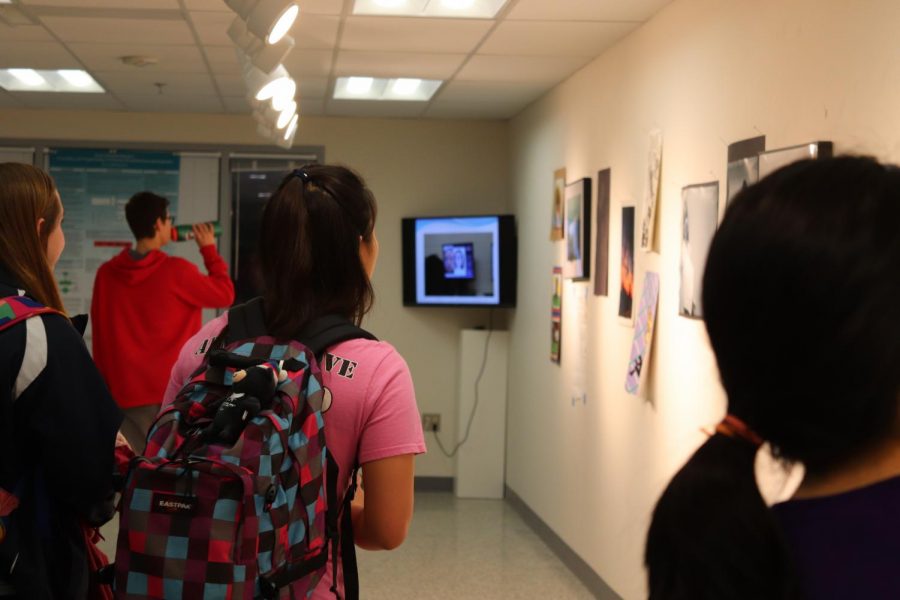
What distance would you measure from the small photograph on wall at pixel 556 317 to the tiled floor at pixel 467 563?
3.38 ft

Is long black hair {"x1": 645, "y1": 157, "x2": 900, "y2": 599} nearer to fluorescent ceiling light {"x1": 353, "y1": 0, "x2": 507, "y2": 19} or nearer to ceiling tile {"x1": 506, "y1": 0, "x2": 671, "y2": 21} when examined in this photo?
ceiling tile {"x1": 506, "y1": 0, "x2": 671, "y2": 21}

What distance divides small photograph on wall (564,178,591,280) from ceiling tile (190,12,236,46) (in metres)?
1.72

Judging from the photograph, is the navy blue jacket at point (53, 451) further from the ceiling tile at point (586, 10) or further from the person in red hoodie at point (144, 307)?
the person in red hoodie at point (144, 307)

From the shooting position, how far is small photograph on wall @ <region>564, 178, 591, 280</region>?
5.09 meters

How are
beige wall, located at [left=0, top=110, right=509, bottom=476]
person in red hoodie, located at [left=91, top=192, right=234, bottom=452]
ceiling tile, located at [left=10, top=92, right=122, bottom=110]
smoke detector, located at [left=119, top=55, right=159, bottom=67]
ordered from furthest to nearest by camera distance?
beige wall, located at [left=0, top=110, right=509, bottom=476], ceiling tile, located at [left=10, top=92, right=122, bottom=110], smoke detector, located at [left=119, top=55, right=159, bottom=67], person in red hoodie, located at [left=91, top=192, right=234, bottom=452]

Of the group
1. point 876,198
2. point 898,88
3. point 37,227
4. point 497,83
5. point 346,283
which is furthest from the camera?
point 497,83

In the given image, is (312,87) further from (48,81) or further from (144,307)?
(144,307)

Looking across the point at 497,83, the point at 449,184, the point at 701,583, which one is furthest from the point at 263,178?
the point at 701,583

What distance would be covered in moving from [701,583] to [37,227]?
1.45 m

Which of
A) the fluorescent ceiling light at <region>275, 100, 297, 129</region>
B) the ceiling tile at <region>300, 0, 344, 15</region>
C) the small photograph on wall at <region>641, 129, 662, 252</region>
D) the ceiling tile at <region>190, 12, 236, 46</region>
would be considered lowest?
the small photograph on wall at <region>641, 129, 662, 252</region>

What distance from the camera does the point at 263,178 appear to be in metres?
7.25

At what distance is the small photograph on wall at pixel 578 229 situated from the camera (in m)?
5.09

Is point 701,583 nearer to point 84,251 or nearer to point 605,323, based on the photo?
point 605,323

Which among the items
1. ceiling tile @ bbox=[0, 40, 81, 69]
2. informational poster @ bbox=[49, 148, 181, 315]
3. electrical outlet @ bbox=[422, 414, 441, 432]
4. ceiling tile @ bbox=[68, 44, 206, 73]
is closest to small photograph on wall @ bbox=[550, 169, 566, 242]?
ceiling tile @ bbox=[68, 44, 206, 73]
